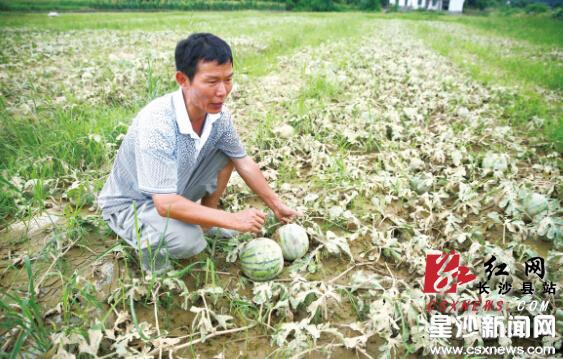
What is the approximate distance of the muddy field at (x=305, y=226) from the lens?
2.18 metres

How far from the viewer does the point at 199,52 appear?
2.28m

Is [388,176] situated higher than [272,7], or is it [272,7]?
[272,7]

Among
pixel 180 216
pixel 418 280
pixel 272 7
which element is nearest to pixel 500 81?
pixel 418 280

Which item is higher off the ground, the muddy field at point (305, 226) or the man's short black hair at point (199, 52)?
the man's short black hair at point (199, 52)

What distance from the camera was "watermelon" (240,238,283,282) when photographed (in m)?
2.57

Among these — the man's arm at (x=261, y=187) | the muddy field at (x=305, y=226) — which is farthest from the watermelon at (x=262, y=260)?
the man's arm at (x=261, y=187)

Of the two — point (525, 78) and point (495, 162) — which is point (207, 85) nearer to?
point (495, 162)

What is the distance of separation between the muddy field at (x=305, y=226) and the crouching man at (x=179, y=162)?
0.23 m

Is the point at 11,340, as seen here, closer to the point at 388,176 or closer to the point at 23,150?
the point at 23,150

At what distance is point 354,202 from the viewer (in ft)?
11.4

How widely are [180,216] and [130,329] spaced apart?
0.75 m

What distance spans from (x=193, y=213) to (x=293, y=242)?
2.87 ft

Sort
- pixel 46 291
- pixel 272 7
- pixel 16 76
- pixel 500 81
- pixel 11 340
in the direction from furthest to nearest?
pixel 272 7, pixel 500 81, pixel 16 76, pixel 46 291, pixel 11 340

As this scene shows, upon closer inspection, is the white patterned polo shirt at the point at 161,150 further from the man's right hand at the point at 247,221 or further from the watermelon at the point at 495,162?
the watermelon at the point at 495,162
